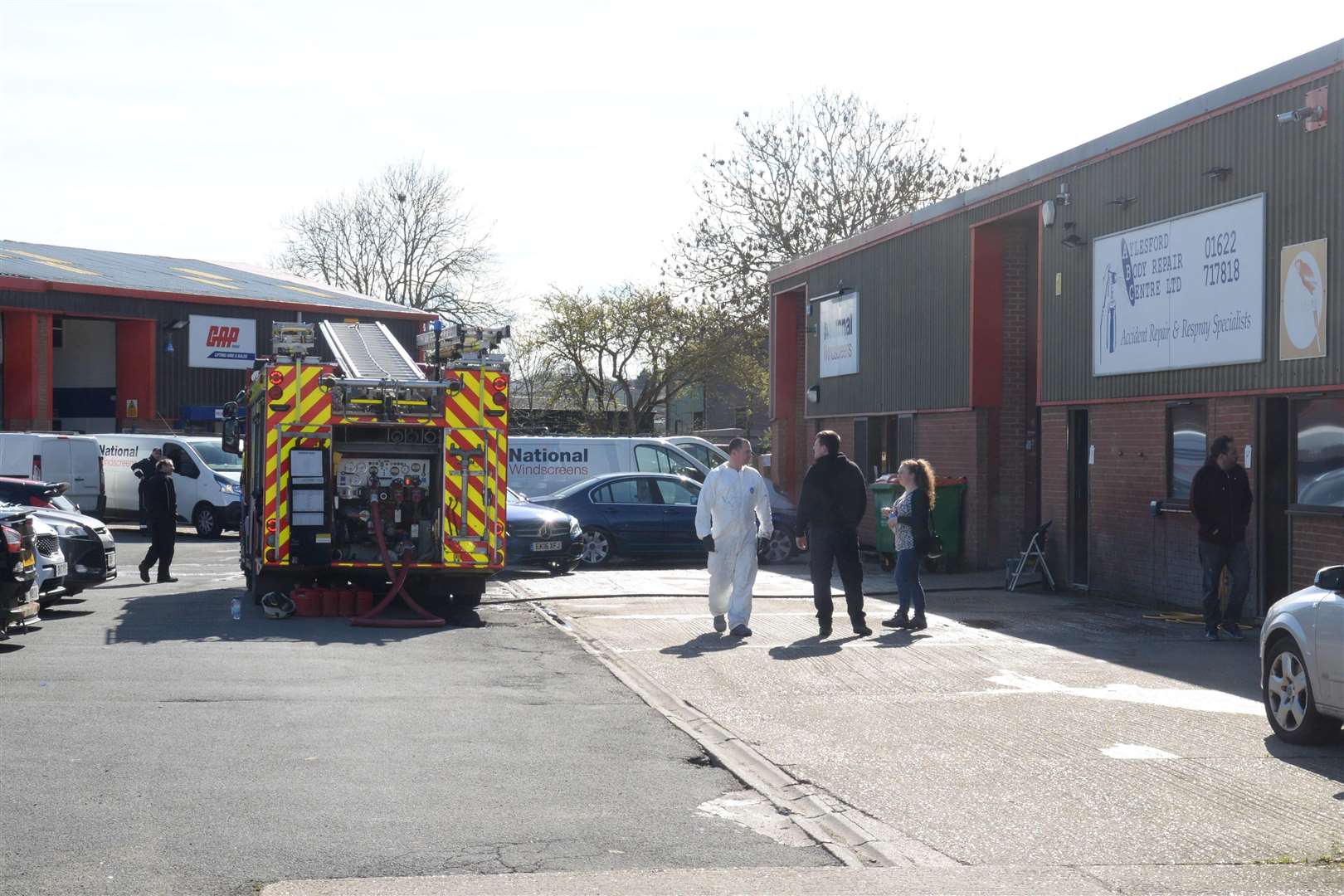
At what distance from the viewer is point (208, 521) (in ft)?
93.1

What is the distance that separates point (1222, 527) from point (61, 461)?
23149 millimetres

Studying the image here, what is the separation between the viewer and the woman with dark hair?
13406 mm

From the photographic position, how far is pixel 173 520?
59.9ft

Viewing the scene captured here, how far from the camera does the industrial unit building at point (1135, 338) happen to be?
13.4 meters

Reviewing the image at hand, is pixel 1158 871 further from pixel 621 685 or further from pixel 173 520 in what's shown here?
pixel 173 520

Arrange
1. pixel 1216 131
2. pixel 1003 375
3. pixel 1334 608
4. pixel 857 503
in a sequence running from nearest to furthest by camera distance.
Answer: pixel 1334 608
pixel 857 503
pixel 1216 131
pixel 1003 375

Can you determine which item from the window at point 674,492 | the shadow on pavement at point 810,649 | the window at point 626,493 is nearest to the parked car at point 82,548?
the window at point 626,493

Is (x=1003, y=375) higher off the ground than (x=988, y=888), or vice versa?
(x=1003, y=375)

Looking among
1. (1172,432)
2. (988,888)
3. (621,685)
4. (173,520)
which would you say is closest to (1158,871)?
(988,888)

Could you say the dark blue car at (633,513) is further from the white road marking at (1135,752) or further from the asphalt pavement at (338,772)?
the white road marking at (1135,752)

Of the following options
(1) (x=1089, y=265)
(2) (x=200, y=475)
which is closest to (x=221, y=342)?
(2) (x=200, y=475)

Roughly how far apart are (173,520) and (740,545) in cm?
852

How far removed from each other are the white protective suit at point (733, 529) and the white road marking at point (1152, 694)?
9.58ft

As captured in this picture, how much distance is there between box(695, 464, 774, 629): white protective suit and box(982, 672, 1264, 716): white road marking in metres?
2.92
